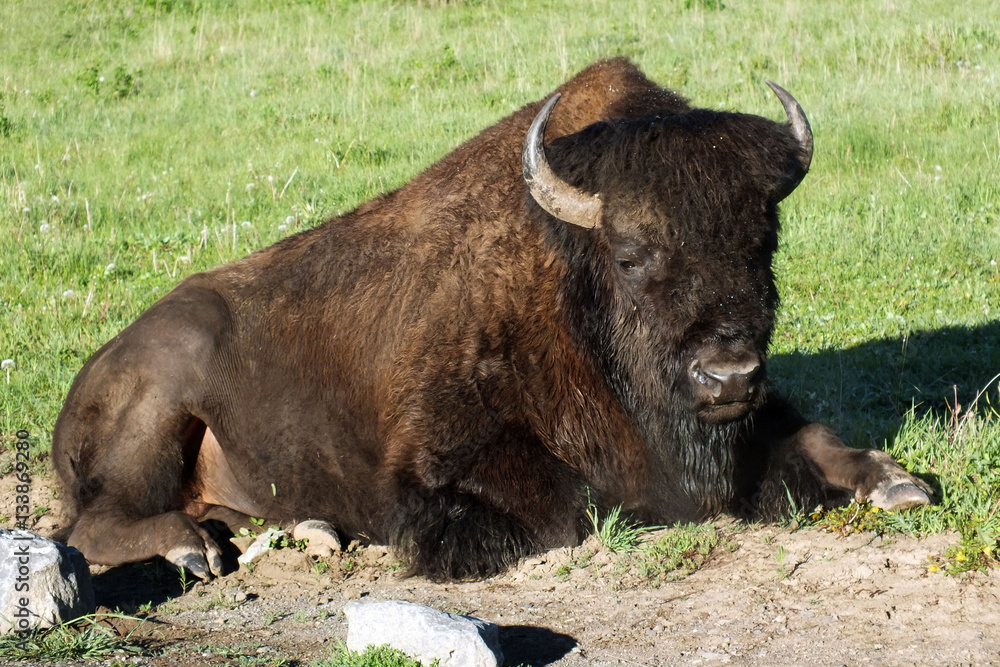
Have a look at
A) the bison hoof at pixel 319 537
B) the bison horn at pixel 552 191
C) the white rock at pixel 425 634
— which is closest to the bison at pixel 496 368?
the bison horn at pixel 552 191

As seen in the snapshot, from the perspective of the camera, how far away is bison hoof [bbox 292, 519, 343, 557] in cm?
493

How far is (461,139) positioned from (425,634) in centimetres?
864

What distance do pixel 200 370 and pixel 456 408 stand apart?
1.44 meters

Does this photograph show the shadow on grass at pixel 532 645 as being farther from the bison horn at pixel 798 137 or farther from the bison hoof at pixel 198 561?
the bison horn at pixel 798 137

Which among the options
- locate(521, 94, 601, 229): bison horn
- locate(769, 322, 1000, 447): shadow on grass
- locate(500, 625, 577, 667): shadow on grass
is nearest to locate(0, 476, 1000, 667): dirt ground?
locate(500, 625, 577, 667): shadow on grass

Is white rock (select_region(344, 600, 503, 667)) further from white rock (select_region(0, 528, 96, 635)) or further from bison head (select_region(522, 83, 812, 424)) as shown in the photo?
bison head (select_region(522, 83, 812, 424))

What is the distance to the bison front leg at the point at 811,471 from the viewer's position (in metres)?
4.48

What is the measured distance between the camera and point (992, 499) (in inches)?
173

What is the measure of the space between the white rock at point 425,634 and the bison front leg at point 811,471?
175 centimetres

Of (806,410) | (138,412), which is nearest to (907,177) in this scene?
(806,410)

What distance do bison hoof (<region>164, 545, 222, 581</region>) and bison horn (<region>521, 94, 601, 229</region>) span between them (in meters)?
2.10

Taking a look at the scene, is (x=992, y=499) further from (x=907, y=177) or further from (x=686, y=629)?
(x=907, y=177)

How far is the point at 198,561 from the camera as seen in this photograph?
470 centimetres

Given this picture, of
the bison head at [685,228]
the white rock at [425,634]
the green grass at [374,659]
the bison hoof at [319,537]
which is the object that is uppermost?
the bison head at [685,228]
